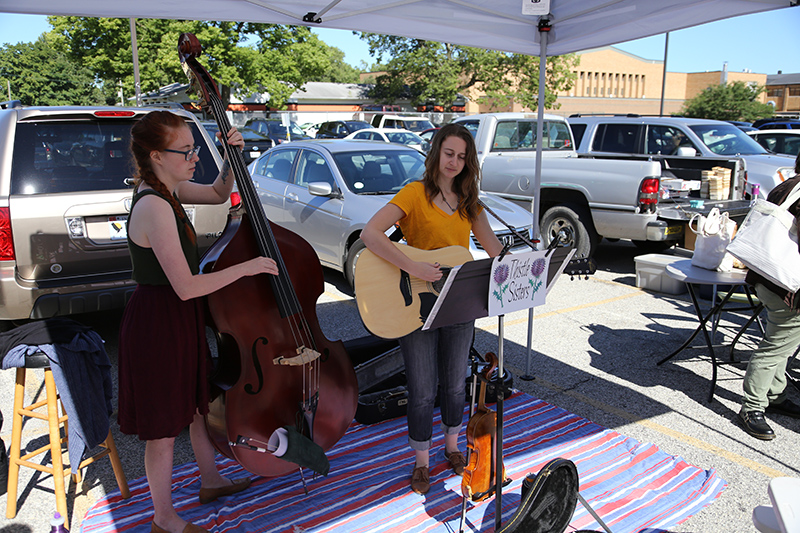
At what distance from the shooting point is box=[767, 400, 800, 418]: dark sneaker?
148 inches

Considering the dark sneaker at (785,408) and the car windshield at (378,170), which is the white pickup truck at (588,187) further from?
A: the dark sneaker at (785,408)

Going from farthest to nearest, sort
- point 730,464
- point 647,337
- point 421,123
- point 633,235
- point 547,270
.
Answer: point 421,123
point 633,235
point 647,337
point 730,464
point 547,270

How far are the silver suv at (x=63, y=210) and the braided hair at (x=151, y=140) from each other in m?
2.18

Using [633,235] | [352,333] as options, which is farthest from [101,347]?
[633,235]

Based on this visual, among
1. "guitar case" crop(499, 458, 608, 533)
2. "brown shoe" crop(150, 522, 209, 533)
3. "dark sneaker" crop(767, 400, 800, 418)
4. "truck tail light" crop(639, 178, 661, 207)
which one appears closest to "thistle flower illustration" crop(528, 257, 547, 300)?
"guitar case" crop(499, 458, 608, 533)

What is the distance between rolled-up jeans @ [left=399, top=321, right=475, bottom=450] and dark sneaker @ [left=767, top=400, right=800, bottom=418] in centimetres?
236

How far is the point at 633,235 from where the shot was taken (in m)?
7.24

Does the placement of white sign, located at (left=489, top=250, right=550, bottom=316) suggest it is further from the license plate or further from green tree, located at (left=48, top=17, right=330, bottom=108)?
green tree, located at (left=48, top=17, right=330, bottom=108)

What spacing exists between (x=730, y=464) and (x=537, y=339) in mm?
2125

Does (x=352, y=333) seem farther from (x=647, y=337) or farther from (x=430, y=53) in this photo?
(x=430, y=53)

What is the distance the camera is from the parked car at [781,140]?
40.8 feet

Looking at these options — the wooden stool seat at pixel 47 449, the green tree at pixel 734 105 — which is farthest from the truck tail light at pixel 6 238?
the green tree at pixel 734 105

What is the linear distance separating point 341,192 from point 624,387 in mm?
3552

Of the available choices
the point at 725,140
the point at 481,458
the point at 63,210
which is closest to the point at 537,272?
the point at 481,458
